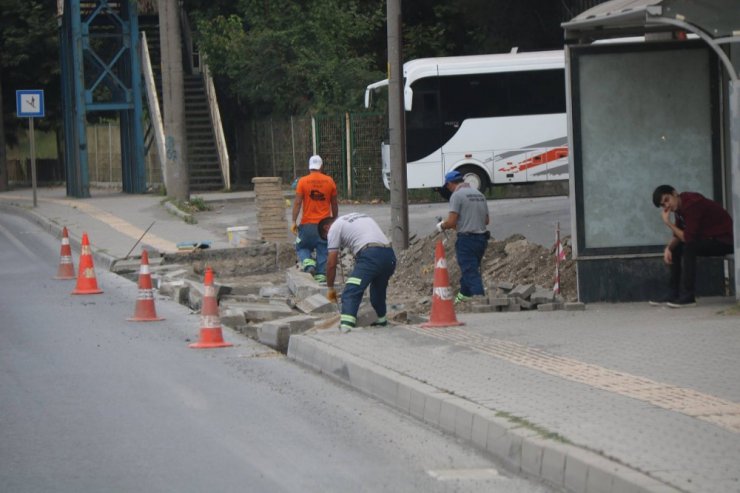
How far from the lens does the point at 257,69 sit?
37562 mm

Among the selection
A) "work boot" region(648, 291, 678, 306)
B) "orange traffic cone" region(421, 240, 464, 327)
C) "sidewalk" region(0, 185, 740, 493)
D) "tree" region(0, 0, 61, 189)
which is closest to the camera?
Answer: "sidewalk" region(0, 185, 740, 493)

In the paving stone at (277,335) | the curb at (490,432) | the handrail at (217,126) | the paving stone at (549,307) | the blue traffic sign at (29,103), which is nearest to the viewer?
the curb at (490,432)

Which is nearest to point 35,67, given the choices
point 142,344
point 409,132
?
point 409,132

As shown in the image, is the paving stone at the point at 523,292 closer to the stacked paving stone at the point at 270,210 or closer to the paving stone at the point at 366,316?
the paving stone at the point at 366,316

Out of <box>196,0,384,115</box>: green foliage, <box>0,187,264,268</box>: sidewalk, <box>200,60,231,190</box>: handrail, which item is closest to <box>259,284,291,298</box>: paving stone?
<box>0,187,264,268</box>: sidewalk

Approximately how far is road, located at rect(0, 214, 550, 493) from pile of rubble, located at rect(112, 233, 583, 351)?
3.51 ft

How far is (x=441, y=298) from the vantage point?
40.2 ft

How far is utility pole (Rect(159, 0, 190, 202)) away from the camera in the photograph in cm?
3006

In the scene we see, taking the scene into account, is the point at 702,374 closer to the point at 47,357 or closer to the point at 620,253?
the point at 620,253

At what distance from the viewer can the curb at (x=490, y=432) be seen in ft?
21.1

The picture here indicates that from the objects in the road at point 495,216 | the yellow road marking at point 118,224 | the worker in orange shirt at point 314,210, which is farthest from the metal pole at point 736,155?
the yellow road marking at point 118,224

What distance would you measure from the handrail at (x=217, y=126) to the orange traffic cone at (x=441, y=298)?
25.6m

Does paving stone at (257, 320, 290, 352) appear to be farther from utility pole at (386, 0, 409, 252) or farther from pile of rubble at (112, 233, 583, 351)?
utility pole at (386, 0, 409, 252)

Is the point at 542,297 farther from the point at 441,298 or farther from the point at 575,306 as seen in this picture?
the point at 441,298
